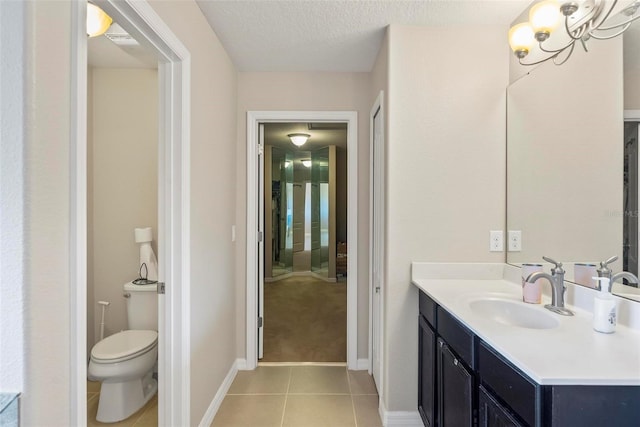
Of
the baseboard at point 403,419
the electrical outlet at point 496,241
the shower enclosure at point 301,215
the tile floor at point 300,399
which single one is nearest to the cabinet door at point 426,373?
the baseboard at point 403,419

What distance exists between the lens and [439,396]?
1.55 meters

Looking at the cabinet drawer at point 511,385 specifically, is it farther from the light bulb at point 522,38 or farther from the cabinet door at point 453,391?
the light bulb at point 522,38

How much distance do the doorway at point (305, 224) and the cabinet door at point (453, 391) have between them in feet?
7.55

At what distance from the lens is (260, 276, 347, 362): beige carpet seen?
9.53 ft

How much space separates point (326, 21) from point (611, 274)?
6.27 feet

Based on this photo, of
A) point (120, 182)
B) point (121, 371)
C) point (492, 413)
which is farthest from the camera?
point (120, 182)

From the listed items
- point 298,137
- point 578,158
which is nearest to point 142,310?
point 578,158

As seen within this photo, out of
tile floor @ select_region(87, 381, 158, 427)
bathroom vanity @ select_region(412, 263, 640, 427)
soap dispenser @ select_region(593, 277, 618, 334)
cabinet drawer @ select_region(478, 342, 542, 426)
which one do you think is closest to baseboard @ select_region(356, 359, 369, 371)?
bathroom vanity @ select_region(412, 263, 640, 427)

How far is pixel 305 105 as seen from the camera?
8.70 feet

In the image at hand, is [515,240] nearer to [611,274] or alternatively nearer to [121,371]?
[611,274]

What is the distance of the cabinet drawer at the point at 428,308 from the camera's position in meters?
1.64

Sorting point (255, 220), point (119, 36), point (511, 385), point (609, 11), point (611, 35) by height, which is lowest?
point (511, 385)

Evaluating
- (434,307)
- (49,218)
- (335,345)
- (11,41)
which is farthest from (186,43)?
(335,345)

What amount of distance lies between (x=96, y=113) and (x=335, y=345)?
2882 mm
